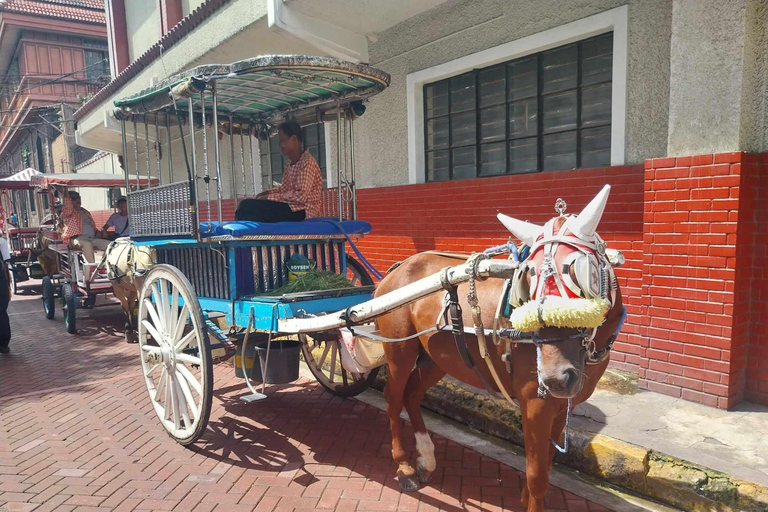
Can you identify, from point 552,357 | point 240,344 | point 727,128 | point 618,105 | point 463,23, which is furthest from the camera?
point 463,23

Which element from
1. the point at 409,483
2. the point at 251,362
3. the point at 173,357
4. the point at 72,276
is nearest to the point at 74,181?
the point at 72,276

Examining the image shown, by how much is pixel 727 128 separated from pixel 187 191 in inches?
154

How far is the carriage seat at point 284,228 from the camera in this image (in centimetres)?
361

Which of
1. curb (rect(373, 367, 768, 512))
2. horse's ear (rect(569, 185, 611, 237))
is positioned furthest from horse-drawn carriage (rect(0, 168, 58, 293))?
horse's ear (rect(569, 185, 611, 237))

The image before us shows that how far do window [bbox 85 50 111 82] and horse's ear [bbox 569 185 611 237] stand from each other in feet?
79.7

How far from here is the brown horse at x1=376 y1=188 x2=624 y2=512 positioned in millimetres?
2059

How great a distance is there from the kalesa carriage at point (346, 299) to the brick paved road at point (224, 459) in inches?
8.6

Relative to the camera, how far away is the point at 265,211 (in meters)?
4.02

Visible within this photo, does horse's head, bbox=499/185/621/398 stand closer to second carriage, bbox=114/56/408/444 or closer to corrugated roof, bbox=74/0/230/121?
second carriage, bbox=114/56/408/444

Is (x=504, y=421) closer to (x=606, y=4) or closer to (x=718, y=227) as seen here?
(x=718, y=227)

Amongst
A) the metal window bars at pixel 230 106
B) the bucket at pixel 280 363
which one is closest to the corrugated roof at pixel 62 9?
the metal window bars at pixel 230 106

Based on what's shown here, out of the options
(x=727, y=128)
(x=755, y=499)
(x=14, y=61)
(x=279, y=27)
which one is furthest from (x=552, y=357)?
(x=14, y=61)

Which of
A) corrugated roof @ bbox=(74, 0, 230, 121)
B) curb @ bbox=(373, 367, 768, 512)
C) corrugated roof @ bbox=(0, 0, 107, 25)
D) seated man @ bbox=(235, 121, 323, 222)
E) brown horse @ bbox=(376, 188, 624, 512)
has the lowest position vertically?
curb @ bbox=(373, 367, 768, 512)

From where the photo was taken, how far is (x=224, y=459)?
362 cm
